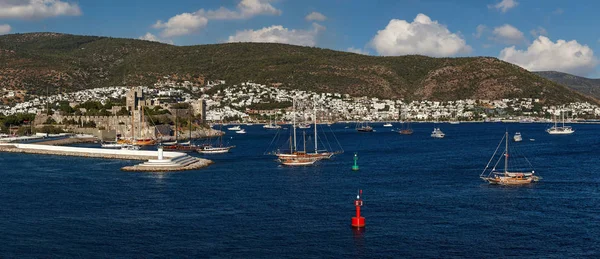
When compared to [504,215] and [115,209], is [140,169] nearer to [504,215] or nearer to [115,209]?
[115,209]

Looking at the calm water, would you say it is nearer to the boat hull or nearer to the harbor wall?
the harbor wall

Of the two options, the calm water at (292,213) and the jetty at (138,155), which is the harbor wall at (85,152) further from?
the calm water at (292,213)

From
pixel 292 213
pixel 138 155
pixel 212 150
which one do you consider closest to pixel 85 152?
pixel 138 155

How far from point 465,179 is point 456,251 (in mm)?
23882

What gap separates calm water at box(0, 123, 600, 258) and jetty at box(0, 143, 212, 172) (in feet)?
8.86

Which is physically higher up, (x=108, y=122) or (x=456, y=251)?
(x=108, y=122)

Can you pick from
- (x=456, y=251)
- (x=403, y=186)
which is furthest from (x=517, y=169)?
(x=456, y=251)

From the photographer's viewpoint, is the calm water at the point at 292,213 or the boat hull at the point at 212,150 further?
the boat hull at the point at 212,150

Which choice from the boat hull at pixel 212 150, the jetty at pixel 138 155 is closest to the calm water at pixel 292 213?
the jetty at pixel 138 155

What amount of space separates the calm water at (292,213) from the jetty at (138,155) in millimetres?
2702

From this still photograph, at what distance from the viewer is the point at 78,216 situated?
115ft

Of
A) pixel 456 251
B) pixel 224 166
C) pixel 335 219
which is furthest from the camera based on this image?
pixel 224 166

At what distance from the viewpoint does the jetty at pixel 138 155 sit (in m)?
57.0

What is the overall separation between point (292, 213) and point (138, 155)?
122ft
